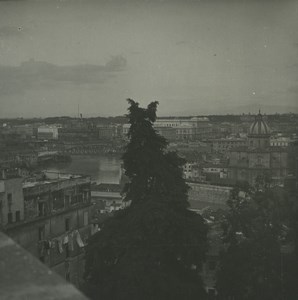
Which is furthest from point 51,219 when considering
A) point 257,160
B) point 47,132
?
point 47,132

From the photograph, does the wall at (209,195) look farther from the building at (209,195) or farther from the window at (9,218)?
the window at (9,218)

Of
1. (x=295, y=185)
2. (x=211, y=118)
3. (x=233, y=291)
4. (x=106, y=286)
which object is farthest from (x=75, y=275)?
(x=211, y=118)

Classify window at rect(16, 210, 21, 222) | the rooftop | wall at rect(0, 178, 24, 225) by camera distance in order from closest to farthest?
the rooftop, wall at rect(0, 178, 24, 225), window at rect(16, 210, 21, 222)

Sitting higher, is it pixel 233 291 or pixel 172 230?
pixel 172 230

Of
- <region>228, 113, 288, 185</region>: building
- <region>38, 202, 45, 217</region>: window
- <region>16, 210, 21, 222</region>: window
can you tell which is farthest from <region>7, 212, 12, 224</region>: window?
<region>228, 113, 288, 185</region>: building

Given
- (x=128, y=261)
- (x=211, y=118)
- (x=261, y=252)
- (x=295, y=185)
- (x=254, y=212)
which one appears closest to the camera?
(x=128, y=261)

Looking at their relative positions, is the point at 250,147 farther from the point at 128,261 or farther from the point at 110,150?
the point at 128,261

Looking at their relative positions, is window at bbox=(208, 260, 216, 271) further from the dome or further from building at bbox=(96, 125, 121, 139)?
building at bbox=(96, 125, 121, 139)
